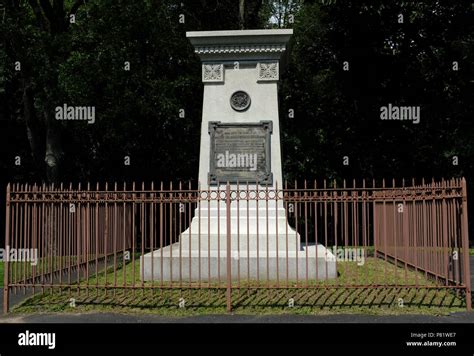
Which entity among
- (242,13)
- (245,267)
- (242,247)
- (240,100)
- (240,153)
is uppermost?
(242,13)

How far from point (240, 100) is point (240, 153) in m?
1.12

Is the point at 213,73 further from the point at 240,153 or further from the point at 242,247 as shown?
the point at 242,247

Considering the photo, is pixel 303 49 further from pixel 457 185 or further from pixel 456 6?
pixel 457 185

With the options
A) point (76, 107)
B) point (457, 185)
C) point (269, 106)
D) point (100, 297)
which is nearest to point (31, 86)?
point (76, 107)

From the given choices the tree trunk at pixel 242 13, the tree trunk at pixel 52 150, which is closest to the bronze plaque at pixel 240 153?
the tree trunk at pixel 52 150

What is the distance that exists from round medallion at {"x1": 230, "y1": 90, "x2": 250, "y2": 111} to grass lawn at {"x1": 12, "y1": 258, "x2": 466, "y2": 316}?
12.1ft

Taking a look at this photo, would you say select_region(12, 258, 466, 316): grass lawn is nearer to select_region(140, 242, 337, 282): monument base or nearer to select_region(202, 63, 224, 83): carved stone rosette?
select_region(140, 242, 337, 282): monument base

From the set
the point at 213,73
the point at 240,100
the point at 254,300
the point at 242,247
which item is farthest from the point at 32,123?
the point at 254,300

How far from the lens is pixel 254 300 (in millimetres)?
8688

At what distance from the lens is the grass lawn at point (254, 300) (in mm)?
8227

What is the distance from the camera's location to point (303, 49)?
2236 centimetres

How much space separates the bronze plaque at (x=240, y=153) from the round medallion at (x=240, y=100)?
39cm

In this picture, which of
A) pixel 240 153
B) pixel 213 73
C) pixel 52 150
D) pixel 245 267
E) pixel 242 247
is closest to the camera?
pixel 245 267

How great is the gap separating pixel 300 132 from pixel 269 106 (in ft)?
34.0
